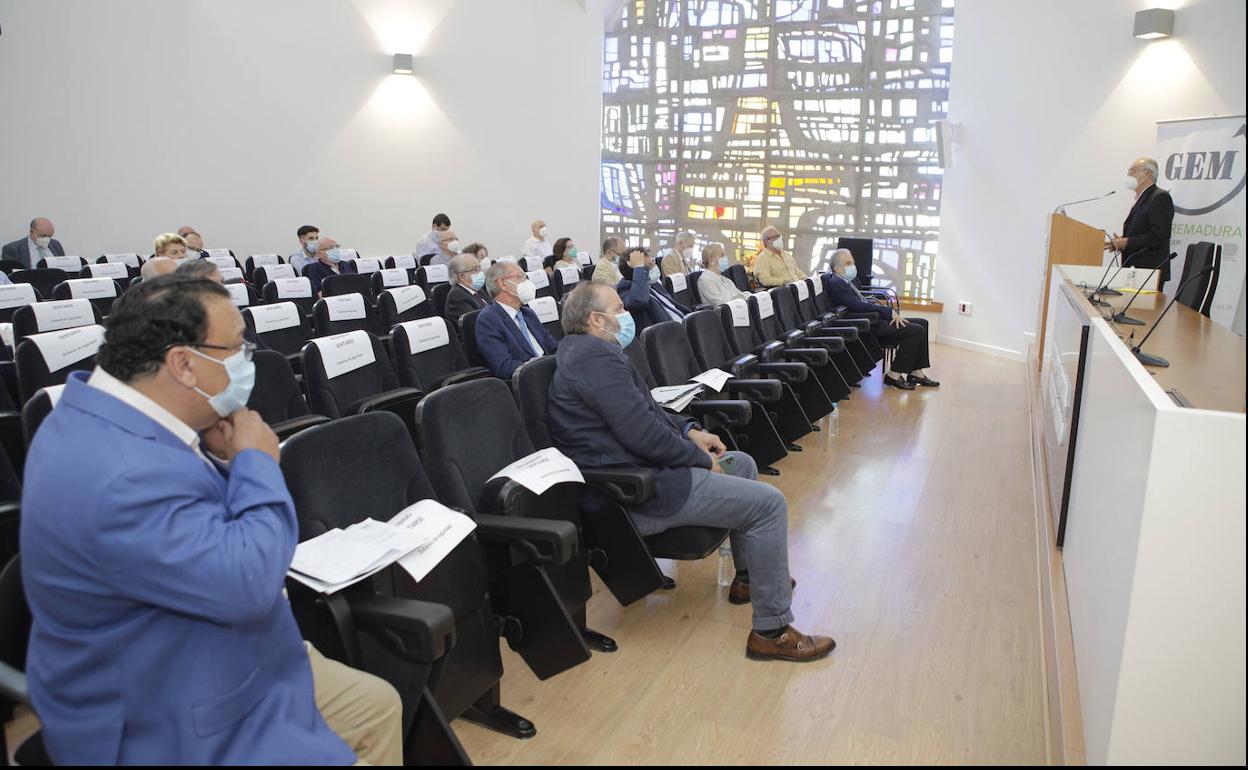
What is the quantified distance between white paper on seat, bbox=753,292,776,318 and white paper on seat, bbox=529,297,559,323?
1.33 meters

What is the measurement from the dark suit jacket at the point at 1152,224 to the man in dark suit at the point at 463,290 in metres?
4.62

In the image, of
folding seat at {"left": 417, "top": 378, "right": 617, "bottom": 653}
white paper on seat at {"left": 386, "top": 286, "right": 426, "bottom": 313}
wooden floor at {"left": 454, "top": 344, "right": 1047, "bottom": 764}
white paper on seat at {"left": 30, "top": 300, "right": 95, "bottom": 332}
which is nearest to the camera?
wooden floor at {"left": 454, "top": 344, "right": 1047, "bottom": 764}

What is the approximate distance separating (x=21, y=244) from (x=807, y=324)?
7.39 metres

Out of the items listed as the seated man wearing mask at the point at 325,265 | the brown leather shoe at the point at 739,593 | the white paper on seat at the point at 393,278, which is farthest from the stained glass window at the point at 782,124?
the brown leather shoe at the point at 739,593

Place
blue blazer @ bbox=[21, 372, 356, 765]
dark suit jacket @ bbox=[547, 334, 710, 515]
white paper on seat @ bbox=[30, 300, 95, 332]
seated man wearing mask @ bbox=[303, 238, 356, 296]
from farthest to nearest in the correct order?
seated man wearing mask @ bbox=[303, 238, 356, 296], white paper on seat @ bbox=[30, 300, 95, 332], dark suit jacket @ bbox=[547, 334, 710, 515], blue blazer @ bbox=[21, 372, 356, 765]

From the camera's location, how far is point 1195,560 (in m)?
1.45

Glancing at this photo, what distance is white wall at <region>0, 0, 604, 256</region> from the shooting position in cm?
857

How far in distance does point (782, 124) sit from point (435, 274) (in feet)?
17.8

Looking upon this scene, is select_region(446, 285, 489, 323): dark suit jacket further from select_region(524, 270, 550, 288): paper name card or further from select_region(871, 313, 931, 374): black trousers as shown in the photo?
select_region(871, 313, 931, 374): black trousers

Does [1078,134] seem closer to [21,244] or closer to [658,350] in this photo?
[658,350]

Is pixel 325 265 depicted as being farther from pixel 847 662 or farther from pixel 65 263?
pixel 847 662

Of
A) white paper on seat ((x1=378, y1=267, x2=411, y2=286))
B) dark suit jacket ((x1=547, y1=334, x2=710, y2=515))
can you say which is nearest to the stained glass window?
white paper on seat ((x1=378, y1=267, x2=411, y2=286))

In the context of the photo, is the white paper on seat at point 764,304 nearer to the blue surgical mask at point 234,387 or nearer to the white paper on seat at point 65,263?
the blue surgical mask at point 234,387

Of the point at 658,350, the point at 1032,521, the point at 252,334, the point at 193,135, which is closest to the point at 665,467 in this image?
the point at 658,350
